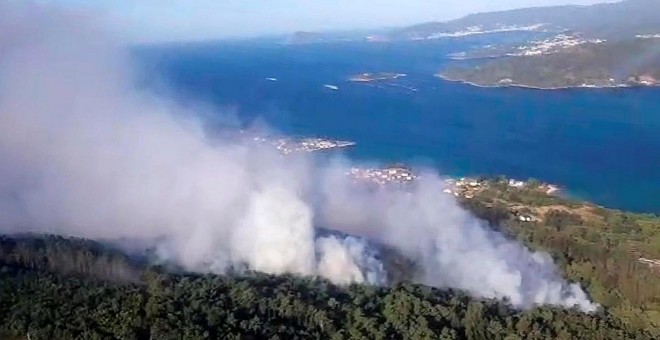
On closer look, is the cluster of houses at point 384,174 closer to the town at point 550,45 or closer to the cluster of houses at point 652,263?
the cluster of houses at point 652,263

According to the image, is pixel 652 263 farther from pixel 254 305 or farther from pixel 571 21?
pixel 571 21

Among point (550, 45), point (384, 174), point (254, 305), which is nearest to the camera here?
point (254, 305)

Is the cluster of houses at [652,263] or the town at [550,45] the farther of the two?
the town at [550,45]

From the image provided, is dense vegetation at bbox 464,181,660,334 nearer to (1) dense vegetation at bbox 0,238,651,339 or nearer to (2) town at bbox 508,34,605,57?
(1) dense vegetation at bbox 0,238,651,339

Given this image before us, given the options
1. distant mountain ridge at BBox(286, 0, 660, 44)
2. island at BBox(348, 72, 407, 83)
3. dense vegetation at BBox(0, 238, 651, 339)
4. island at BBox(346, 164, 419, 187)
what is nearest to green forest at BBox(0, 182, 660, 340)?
dense vegetation at BBox(0, 238, 651, 339)

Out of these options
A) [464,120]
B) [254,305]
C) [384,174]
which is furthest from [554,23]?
[254,305]

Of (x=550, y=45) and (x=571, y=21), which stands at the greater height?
(x=550, y=45)

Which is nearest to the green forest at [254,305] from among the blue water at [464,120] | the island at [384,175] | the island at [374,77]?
the island at [384,175]

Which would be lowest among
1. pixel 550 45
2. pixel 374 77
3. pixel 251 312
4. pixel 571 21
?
pixel 374 77
